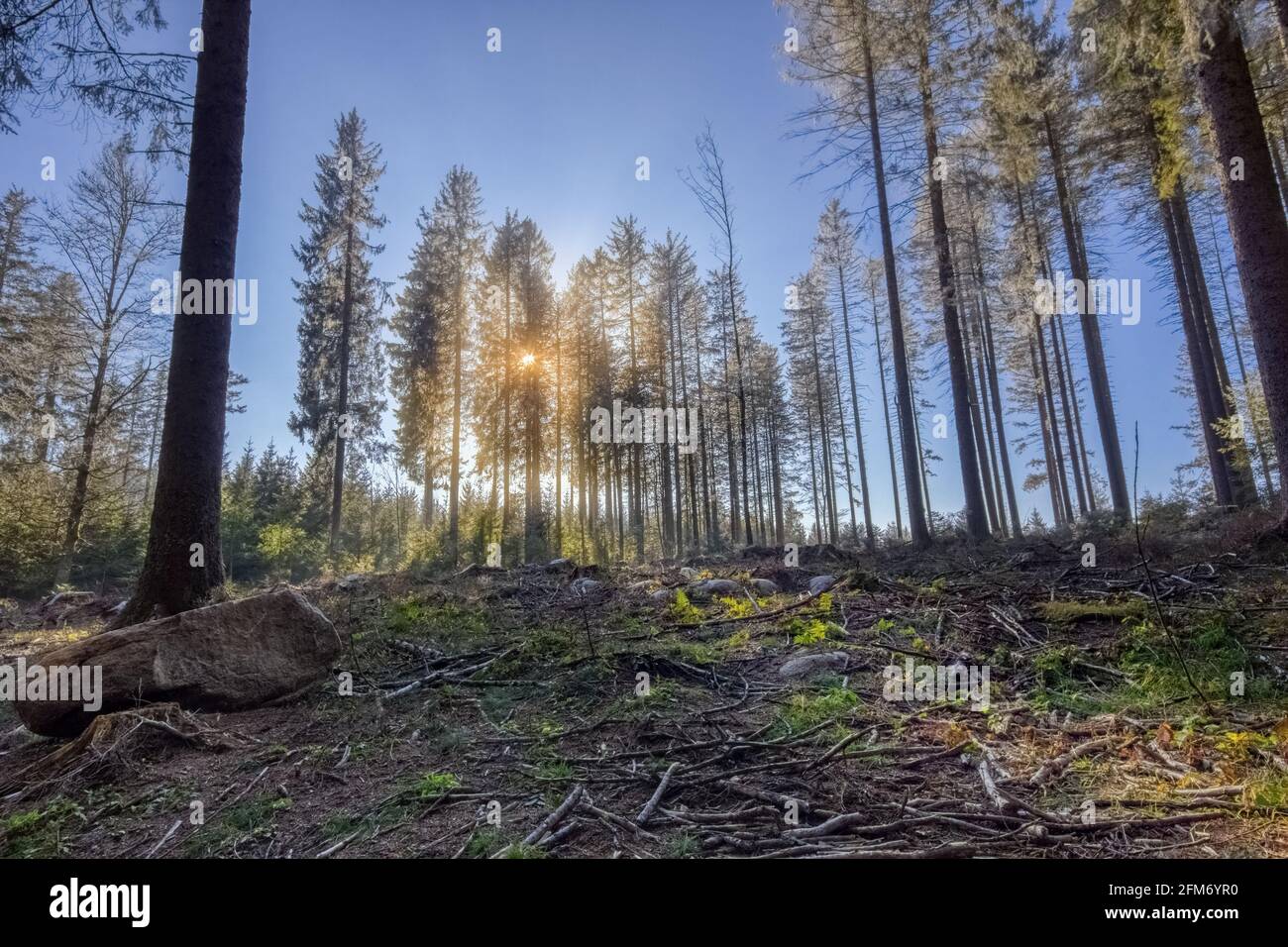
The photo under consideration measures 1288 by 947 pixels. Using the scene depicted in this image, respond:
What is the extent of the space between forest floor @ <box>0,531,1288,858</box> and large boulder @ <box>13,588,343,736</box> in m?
0.19

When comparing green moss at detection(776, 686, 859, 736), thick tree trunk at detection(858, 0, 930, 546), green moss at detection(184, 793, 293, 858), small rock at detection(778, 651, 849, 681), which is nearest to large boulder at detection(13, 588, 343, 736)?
green moss at detection(184, 793, 293, 858)

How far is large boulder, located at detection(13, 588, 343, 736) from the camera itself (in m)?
3.64

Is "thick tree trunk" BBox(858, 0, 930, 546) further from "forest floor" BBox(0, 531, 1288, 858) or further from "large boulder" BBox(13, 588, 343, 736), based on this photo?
"large boulder" BBox(13, 588, 343, 736)

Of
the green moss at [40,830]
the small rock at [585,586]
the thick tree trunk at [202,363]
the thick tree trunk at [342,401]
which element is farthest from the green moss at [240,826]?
the thick tree trunk at [342,401]

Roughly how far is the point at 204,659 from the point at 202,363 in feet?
11.1

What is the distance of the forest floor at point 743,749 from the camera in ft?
7.47

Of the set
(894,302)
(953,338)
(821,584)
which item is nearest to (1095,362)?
(953,338)

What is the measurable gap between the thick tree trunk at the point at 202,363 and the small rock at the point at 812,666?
225 inches

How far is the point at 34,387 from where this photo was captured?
1597 centimetres

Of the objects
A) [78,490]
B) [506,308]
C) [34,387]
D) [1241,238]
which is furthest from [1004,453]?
[34,387]

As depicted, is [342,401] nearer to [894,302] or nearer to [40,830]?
[894,302]
